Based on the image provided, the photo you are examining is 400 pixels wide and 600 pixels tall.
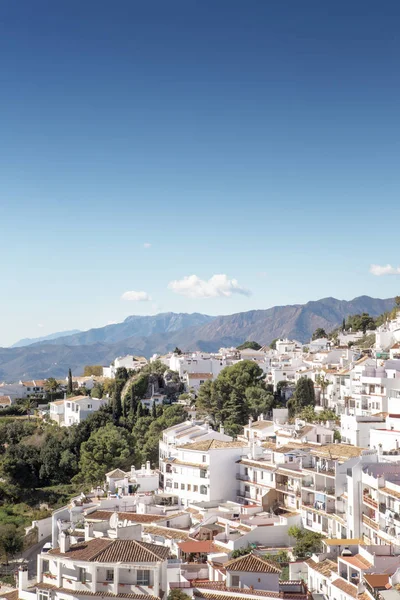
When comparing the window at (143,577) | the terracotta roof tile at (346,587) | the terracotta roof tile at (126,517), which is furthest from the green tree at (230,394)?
the window at (143,577)

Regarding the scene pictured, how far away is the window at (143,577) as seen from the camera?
2091 centimetres

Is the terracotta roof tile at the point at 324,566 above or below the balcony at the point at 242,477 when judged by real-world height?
below

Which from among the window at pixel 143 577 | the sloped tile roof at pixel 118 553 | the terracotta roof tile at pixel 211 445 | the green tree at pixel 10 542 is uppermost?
the terracotta roof tile at pixel 211 445

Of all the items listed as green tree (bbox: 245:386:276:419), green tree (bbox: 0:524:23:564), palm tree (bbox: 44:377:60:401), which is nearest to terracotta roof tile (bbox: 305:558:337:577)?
green tree (bbox: 0:524:23:564)

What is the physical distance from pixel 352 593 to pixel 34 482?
125 feet

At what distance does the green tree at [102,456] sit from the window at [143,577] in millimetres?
29101

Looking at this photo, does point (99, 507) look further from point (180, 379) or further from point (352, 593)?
point (180, 379)

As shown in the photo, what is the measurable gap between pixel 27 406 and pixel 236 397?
86.5ft

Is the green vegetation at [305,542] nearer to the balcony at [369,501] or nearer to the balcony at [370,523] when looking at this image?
the balcony at [370,523]

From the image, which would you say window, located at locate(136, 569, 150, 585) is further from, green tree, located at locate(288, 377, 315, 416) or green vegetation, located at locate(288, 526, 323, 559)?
green tree, located at locate(288, 377, 315, 416)

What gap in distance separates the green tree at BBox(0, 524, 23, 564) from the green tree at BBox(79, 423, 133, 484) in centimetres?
1039

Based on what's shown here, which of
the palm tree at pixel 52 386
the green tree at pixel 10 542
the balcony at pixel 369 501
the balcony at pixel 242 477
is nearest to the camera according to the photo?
the balcony at pixel 369 501

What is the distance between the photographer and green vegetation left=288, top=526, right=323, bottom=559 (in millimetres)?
27594

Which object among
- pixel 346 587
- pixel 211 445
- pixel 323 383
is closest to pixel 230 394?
pixel 323 383
